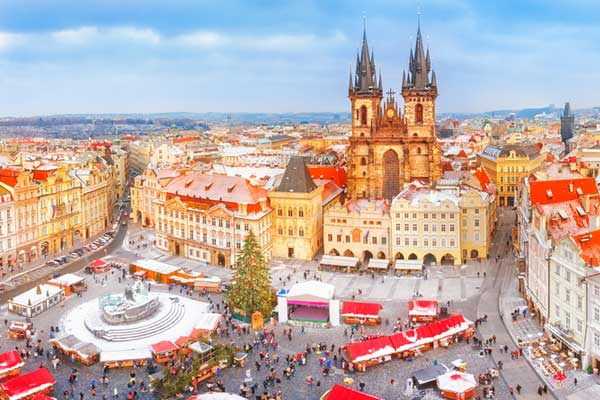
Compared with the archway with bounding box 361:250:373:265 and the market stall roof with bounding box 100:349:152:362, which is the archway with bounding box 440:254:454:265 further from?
the market stall roof with bounding box 100:349:152:362

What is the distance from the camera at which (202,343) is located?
200 ft

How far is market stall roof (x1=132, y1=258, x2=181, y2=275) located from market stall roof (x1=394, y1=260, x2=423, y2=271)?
30.3 metres

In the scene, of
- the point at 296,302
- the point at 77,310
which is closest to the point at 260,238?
the point at 296,302

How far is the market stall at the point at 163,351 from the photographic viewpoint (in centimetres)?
5897

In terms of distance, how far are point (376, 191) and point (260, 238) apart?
96.8 ft

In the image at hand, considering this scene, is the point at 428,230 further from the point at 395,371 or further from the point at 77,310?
the point at 77,310

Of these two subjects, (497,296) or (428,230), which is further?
(428,230)

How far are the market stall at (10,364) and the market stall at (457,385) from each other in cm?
3734

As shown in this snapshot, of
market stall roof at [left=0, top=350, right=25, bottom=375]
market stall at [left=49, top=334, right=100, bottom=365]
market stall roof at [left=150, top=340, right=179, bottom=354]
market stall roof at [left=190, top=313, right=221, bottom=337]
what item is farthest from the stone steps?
market stall roof at [left=0, top=350, right=25, bottom=375]

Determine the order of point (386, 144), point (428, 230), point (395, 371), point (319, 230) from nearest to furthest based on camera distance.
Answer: point (395, 371) < point (428, 230) < point (319, 230) < point (386, 144)

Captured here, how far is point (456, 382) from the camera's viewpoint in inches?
2028

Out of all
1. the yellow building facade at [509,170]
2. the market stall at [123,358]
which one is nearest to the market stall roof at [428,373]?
the market stall at [123,358]

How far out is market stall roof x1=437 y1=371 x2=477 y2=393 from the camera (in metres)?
50.7

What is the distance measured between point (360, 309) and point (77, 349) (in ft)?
95.9
